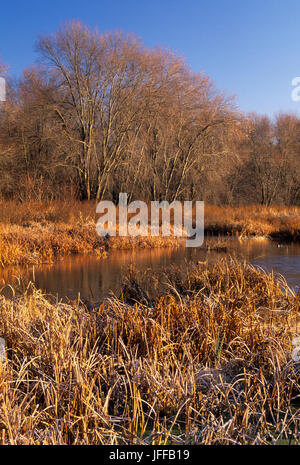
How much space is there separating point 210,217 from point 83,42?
36.3ft

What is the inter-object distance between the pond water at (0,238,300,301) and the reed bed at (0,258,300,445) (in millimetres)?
2594

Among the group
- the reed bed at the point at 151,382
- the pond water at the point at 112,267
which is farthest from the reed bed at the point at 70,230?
the reed bed at the point at 151,382

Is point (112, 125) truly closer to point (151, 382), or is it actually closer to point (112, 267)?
point (112, 267)

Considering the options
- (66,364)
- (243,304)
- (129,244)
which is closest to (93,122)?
(129,244)

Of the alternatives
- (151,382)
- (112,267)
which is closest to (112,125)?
(112,267)

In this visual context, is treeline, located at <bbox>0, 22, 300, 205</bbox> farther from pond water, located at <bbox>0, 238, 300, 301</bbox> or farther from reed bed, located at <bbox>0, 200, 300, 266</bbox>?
pond water, located at <bbox>0, 238, 300, 301</bbox>

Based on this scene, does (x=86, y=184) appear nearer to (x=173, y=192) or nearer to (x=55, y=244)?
(x=173, y=192)

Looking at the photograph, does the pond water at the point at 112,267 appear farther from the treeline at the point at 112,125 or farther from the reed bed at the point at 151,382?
the treeline at the point at 112,125

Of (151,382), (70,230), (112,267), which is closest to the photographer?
(151,382)

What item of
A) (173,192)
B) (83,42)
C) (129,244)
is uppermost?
(83,42)

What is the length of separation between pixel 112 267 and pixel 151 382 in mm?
8317

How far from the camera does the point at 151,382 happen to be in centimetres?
307
